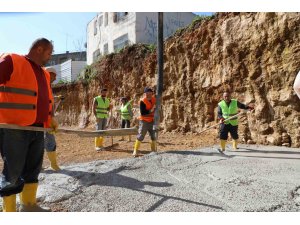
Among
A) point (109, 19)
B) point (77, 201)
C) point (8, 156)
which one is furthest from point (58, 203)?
point (109, 19)

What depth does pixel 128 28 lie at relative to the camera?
21.5 meters

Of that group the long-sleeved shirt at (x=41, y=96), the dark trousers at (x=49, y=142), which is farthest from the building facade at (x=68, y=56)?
the long-sleeved shirt at (x=41, y=96)

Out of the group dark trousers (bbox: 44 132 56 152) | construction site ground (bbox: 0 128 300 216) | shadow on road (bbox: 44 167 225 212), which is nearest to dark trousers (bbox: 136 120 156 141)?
construction site ground (bbox: 0 128 300 216)

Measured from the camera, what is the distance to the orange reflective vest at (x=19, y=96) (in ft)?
9.37

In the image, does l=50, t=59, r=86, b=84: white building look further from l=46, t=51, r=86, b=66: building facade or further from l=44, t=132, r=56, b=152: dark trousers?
l=44, t=132, r=56, b=152: dark trousers

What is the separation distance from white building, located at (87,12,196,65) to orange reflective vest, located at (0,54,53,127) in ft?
53.0

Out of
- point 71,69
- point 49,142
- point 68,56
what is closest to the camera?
point 49,142

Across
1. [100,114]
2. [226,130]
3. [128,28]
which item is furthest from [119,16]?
[226,130]

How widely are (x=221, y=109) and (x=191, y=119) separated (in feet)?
14.5

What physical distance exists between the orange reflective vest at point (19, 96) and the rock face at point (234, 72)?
22.8 feet

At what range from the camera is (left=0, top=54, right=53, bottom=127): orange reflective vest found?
2.86 meters

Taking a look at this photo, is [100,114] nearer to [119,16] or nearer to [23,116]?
[23,116]

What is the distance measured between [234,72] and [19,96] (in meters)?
8.19

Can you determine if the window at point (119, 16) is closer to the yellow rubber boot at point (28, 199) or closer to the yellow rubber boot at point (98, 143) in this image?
the yellow rubber boot at point (98, 143)
